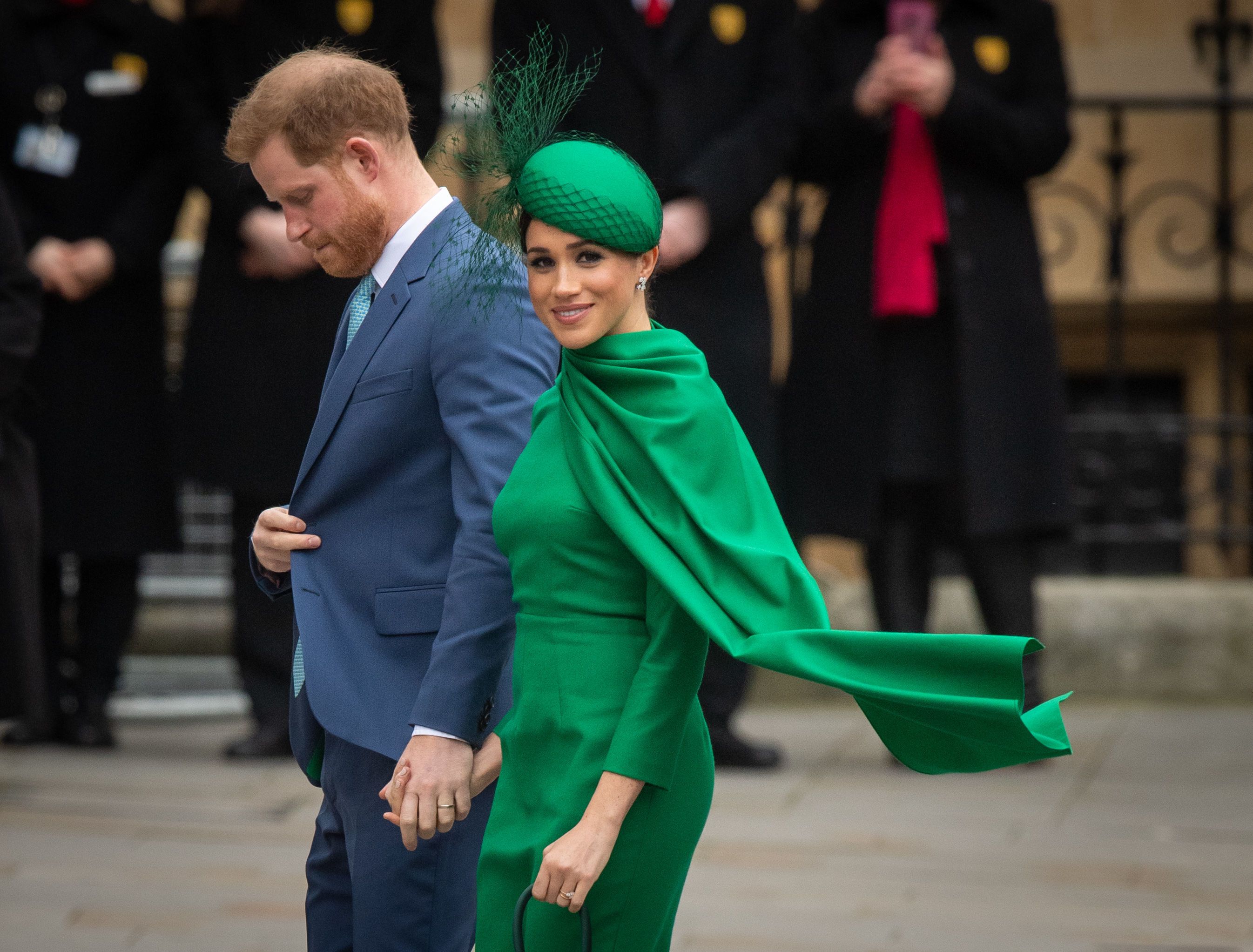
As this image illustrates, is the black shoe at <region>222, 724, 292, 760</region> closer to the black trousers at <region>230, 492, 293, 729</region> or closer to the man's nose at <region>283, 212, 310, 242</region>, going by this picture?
the black trousers at <region>230, 492, 293, 729</region>

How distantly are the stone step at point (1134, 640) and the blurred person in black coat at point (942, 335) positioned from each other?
968mm

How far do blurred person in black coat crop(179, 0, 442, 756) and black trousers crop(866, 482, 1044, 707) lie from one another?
5.26ft

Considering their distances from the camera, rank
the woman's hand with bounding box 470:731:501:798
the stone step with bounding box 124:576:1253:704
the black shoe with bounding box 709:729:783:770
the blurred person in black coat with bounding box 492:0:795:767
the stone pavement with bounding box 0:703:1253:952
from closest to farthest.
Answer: the woman's hand with bounding box 470:731:501:798 < the stone pavement with bounding box 0:703:1253:952 < the blurred person in black coat with bounding box 492:0:795:767 < the black shoe with bounding box 709:729:783:770 < the stone step with bounding box 124:576:1253:704

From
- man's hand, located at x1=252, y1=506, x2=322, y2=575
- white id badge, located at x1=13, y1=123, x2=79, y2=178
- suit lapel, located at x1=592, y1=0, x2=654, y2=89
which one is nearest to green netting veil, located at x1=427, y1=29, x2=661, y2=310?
man's hand, located at x1=252, y1=506, x2=322, y2=575

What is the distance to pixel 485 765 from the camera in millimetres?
2150

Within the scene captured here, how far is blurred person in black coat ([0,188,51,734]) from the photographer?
12.3 feet

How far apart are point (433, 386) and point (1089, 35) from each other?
254 inches

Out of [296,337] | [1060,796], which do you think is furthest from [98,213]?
[1060,796]

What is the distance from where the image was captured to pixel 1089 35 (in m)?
7.96

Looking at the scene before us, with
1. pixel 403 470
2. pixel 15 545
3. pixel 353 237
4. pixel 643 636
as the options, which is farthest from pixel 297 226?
pixel 15 545

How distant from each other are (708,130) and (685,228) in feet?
1.13

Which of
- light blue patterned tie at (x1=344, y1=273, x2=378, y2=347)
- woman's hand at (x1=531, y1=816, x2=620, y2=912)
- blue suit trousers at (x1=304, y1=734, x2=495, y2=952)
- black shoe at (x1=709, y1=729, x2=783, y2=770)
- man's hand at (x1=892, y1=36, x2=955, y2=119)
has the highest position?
man's hand at (x1=892, y1=36, x2=955, y2=119)

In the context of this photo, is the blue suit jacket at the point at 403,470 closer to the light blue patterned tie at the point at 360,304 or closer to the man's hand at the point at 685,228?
the light blue patterned tie at the point at 360,304

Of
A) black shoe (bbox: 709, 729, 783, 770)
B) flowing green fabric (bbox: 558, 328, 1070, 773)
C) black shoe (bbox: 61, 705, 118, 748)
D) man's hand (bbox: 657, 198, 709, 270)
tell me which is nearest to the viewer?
flowing green fabric (bbox: 558, 328, 1070, 773)
